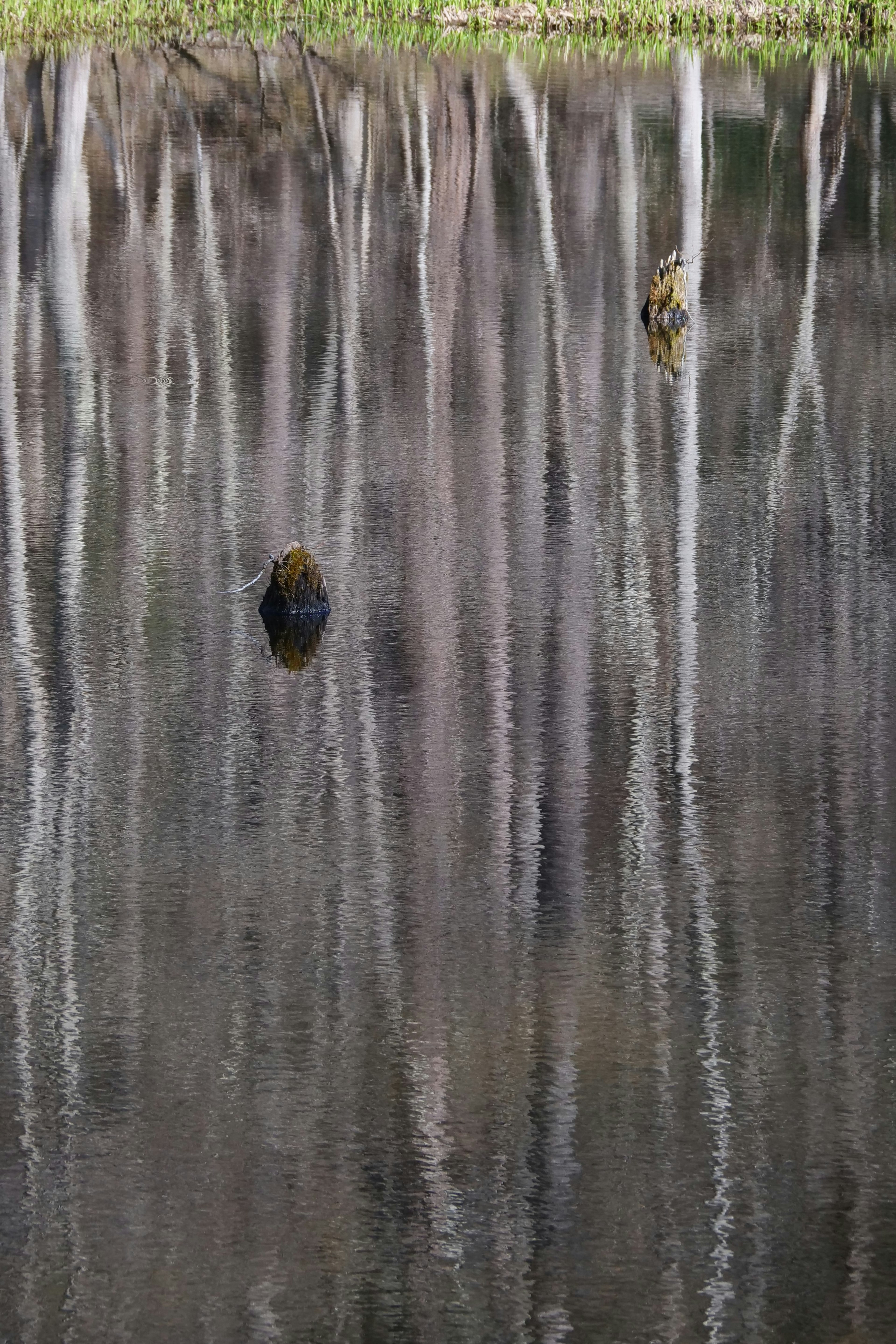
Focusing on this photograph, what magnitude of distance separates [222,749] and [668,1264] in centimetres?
343

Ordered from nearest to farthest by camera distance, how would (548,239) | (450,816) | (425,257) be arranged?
1. (450,816)
2. (425,257)
3. (548,239)

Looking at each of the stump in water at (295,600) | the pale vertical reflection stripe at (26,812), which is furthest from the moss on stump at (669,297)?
the stump in water at (295,600)

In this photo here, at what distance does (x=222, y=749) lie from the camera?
773cm

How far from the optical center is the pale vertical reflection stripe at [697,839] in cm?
477

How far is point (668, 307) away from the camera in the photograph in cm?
1479

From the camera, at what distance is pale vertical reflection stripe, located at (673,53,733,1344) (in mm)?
4770

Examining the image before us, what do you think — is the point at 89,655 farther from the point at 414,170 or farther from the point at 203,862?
the point at 414,170

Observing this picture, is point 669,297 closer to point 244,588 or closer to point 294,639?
point 244,588

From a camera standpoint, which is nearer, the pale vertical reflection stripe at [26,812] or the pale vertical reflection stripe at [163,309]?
the pale vertical reflection stripe at [26,812]

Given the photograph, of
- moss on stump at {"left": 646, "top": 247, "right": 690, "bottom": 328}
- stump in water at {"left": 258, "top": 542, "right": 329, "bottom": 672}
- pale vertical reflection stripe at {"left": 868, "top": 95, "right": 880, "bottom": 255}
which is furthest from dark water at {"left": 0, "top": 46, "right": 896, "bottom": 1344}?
pale vertical reflection stripe at {"left": 868, "top": 95, "right": 880, "bottom": 255}

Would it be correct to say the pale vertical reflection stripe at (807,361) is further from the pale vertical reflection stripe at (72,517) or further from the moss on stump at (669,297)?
the pale vertical reflection stripe at (72,517)

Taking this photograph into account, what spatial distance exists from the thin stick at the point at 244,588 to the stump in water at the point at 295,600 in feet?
0.64

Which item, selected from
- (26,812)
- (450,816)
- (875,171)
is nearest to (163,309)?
(875,171)

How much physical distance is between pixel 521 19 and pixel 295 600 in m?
26.1
